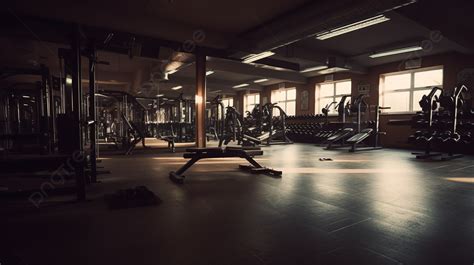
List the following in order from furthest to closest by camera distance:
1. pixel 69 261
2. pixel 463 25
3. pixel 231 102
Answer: pixel 231 102
pixel 463 25
pixel 69 261

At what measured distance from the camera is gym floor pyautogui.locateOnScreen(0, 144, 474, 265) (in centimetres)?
129

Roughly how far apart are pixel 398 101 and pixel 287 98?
5.33 metres

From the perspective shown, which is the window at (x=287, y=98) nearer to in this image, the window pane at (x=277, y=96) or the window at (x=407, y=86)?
the window pane at (x=277, y=96)

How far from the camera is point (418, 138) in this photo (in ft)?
18.2

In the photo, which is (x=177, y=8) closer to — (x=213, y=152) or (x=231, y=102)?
(x=213, y=152)

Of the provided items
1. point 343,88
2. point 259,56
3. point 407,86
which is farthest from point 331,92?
point 259,56

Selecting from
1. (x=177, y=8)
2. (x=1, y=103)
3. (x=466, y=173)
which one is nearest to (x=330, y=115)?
(x=466, y=173)

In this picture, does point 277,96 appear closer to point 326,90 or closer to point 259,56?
point 326,90

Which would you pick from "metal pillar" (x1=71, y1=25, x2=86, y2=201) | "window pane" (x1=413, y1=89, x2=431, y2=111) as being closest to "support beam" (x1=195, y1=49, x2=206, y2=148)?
"metal pillar" (x1=71, y1=25, x2=86, y2=201)

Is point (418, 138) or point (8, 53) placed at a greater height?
point (8, 53)

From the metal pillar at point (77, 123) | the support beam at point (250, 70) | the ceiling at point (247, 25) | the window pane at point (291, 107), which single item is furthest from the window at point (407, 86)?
the metal pillar at point (77, 123)

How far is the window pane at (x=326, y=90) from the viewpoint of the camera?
10.9 m

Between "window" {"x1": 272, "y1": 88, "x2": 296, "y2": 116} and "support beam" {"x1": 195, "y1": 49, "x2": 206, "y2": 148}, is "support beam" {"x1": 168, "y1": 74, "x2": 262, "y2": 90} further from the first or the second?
"support beam" {"x1": 195, "y1": 49, "x2": 206, "y2": 148}

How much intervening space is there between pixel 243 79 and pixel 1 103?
902cm
